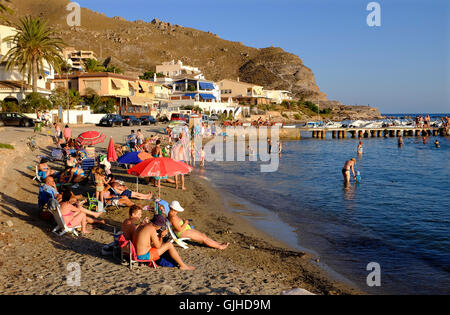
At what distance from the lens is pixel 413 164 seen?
31500mm

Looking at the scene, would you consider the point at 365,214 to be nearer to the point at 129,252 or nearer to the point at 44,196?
the point at 129,252

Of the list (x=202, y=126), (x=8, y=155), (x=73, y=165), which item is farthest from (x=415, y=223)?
(x=202, y=126)

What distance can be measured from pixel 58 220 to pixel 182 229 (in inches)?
112

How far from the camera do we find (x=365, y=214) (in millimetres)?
13711

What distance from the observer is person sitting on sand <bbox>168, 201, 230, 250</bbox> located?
8.30m

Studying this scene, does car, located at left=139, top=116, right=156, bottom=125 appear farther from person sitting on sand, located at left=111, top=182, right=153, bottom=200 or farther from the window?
person sitting on sand, located at left=111, top=182, right=153, bottom=200

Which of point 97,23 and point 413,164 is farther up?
point 97,23

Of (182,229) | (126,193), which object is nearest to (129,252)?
(182,229)

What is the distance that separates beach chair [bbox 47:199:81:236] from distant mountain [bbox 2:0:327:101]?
144 m

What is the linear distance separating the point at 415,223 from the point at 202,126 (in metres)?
31.6

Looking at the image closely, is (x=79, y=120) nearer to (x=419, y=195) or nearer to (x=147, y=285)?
(x=419, y=195)

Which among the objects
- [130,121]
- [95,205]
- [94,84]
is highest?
[94,84]

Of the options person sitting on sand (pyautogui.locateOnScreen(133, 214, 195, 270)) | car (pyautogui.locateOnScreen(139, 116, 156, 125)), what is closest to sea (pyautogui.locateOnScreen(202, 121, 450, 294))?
person sitting on sand (pyautogui.locateOnScreen(133, 214, 195, 270))

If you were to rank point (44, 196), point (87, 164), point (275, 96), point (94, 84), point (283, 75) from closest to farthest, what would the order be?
point (44, 196), point (87, 164), point (94, 84), point (275, 96), point (283, 75)
